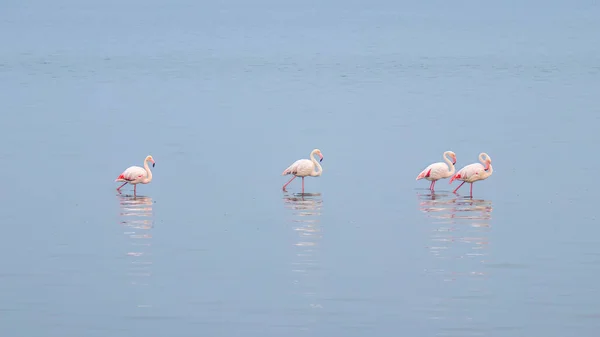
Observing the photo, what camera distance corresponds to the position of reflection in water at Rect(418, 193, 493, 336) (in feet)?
47.2

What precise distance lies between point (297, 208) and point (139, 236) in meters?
3.39

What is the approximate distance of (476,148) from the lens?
2883cm

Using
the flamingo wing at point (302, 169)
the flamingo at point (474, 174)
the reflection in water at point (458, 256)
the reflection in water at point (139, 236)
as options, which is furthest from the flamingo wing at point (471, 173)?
the reflection in water at point (139, 236)

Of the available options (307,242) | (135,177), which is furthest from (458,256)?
(135,177)

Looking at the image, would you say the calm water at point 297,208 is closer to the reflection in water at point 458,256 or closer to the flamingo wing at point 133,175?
the reflection in water at point 458,256

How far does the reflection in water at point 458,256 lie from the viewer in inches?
566

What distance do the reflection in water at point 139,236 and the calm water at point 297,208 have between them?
0.16 ft

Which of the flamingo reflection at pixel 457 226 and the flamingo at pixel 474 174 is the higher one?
the flamingo at pixel 474 174

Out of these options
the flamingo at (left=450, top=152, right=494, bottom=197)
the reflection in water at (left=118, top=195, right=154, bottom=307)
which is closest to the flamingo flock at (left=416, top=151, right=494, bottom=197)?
the flamingo at (left=450, top=152, right=494, bottom=197)

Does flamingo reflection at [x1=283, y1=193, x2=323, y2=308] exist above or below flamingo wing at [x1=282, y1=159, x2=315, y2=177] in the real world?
below

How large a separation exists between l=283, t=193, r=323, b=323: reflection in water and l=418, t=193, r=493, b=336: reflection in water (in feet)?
4.81

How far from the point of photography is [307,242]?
18344 mm

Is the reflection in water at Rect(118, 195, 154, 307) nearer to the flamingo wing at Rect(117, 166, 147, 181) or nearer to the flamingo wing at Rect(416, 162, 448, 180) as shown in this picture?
the flamingo wing at Rect(117, 166, 147, 181)

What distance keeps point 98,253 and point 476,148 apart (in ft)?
42.9
